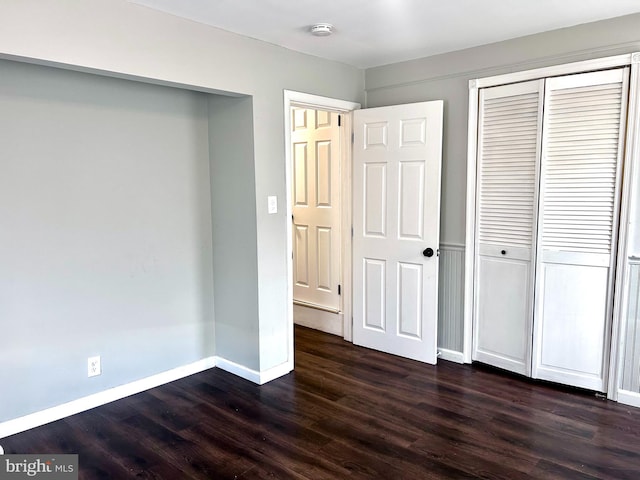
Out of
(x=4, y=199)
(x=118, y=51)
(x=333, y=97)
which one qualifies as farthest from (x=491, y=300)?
(x=4, y=199)

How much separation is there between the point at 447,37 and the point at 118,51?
6.69ft

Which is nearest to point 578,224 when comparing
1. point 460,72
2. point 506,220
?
point 506,220

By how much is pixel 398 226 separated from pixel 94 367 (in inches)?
92.1

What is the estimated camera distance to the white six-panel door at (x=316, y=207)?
161 inches

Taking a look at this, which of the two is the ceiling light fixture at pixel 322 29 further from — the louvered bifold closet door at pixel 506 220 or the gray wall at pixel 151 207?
the louvered bifold closet door at pixel 506 220

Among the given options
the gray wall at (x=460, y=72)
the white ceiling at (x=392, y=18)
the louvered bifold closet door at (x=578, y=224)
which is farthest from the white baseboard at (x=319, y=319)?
the white ceiling at (x=392, y=18)

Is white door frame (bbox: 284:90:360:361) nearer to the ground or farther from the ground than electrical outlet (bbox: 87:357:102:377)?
farther from the ground

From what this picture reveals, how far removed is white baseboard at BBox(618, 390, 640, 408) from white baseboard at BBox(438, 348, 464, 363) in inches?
40.7

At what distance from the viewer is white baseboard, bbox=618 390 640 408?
283 centimetres

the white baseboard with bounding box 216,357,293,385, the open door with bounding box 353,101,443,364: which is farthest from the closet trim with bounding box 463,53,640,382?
the white baseboard with bounding box 216,357,293,385

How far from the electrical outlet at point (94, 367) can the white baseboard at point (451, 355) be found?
8.11ft

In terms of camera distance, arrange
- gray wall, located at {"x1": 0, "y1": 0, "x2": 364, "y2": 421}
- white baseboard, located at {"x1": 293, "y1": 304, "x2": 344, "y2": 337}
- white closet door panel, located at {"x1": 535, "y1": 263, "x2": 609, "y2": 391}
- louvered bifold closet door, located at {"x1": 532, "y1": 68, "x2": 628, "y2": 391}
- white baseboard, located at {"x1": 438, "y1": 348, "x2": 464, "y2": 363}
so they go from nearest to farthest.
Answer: gray wall, located at {"x1": 0, "y1": 0, "x2": 364, "y2": 421}
louvered bifold closet door, located at {"x1": 532, "y1": 68, "x2": 628, "y2": 391}
white closet door panel, located at {"x1": 535, "y1": 263, "x2": 609, "y2": 391}
white baseboard, located at {"x1": 438, "y1": 348, "x2": 464, "y2": 363}
white baseboard, located at {"x1": 293, "y1": 304, "x2": 344, "y2": 337}

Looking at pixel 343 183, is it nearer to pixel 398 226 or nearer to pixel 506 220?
pixel 398 226

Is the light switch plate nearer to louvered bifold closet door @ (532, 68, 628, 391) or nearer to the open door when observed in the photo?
the open door
